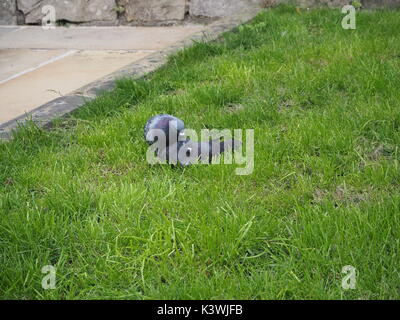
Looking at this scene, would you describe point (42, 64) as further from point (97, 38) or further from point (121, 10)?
point (121, 10)

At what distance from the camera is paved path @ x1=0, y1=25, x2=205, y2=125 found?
4237mm

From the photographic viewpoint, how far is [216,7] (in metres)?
6.50

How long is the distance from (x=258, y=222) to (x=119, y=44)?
3962 mm

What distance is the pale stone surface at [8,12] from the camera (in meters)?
6.99

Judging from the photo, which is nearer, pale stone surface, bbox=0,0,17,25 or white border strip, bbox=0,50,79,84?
white border strip, bbox=0,50,79,84

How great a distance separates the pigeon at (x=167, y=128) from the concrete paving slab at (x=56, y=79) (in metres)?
1.18

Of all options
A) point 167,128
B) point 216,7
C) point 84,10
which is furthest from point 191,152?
point 84,10

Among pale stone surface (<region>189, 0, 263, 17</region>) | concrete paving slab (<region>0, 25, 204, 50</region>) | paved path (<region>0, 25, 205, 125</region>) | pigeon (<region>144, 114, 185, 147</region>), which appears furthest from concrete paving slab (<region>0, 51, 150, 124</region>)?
pale stone surface (<region>189, 0, 263, 17</region>)

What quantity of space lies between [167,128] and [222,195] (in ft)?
1.72

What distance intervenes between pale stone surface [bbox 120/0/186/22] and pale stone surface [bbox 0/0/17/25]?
138cm

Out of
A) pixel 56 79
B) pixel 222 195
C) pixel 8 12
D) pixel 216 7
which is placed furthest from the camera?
pixel 8 12

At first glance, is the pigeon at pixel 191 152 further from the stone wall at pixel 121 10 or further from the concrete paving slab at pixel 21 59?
the stone wall at pixel 121 10

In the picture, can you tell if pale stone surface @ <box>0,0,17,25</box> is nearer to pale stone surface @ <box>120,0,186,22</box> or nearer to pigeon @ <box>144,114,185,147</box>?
pale stone surface @ <box>120,0,186,22</box>
